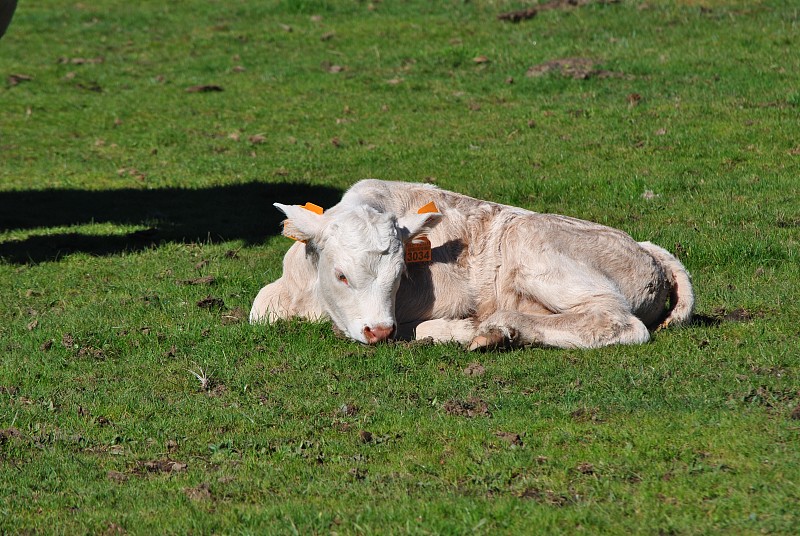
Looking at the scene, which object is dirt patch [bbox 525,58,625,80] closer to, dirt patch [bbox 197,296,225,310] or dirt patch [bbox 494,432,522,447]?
dirt patch [bbox 197,296,225,310]

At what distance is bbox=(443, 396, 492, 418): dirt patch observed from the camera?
7.44 m

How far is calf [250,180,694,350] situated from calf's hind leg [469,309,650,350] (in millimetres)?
11

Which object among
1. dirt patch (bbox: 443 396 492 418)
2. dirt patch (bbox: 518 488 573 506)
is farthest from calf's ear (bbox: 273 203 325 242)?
dirt patch (bbox: 518 488 573 506)

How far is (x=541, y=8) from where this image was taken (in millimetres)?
23844

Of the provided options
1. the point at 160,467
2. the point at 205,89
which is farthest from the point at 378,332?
the point at 205,89

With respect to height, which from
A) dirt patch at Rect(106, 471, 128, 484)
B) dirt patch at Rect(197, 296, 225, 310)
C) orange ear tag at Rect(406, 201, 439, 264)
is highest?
orange ear tag at Rect(406, 201, 439, 264)

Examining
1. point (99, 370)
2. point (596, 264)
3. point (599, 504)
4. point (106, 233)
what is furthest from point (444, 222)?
point (106, 233)

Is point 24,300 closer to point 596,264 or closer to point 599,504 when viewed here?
point 596,264

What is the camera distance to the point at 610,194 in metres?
14.3

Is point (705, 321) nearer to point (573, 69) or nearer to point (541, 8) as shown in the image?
point (573, 69)

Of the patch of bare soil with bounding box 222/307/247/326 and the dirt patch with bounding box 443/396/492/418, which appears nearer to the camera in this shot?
the dirt patch with bounding box 443/396/492/418

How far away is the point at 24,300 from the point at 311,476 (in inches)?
242

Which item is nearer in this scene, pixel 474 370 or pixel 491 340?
pixel 474 370

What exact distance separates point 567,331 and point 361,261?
1.84 m
